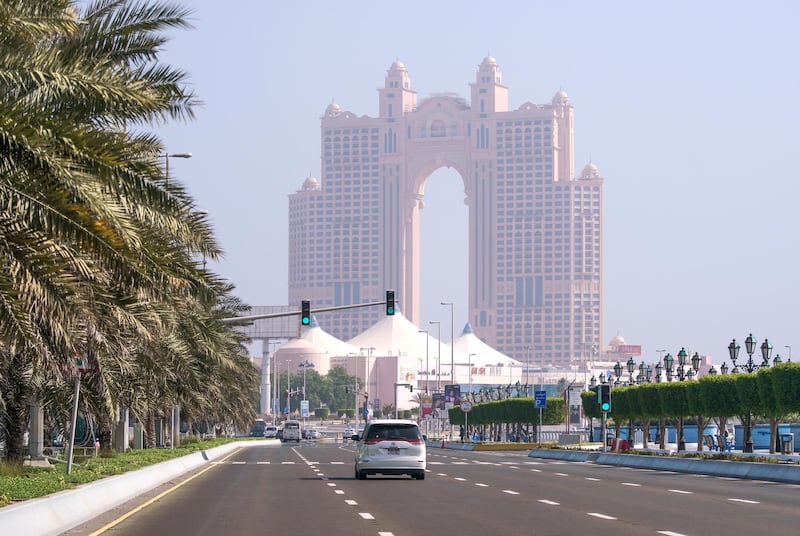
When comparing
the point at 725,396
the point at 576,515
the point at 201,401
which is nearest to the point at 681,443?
the point at 725,396

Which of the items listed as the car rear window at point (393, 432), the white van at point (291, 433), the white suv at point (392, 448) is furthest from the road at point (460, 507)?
the white van at point (291, 433)

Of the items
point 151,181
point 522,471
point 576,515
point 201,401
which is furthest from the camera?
point 201,401

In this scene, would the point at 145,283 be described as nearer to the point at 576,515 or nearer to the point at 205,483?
the point at 576,515

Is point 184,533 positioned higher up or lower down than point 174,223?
lower down

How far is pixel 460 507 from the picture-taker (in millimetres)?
25297

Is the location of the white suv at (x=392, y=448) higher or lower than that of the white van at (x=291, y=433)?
higher

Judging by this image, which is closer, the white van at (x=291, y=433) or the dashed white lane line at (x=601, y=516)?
the dashed white lane line at (x=601, y=516)

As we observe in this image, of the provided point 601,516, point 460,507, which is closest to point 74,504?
point 460,507

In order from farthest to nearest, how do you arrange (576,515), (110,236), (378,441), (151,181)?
(378,441) < (576,515) < (151,181) < (110,236)

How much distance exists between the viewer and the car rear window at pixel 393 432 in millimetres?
36906

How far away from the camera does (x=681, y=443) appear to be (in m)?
70.2

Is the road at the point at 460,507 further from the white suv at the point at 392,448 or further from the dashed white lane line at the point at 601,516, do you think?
the white suv at the point at 392,448

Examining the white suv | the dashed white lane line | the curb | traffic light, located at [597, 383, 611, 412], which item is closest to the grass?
the curb

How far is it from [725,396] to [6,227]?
44961 mm
